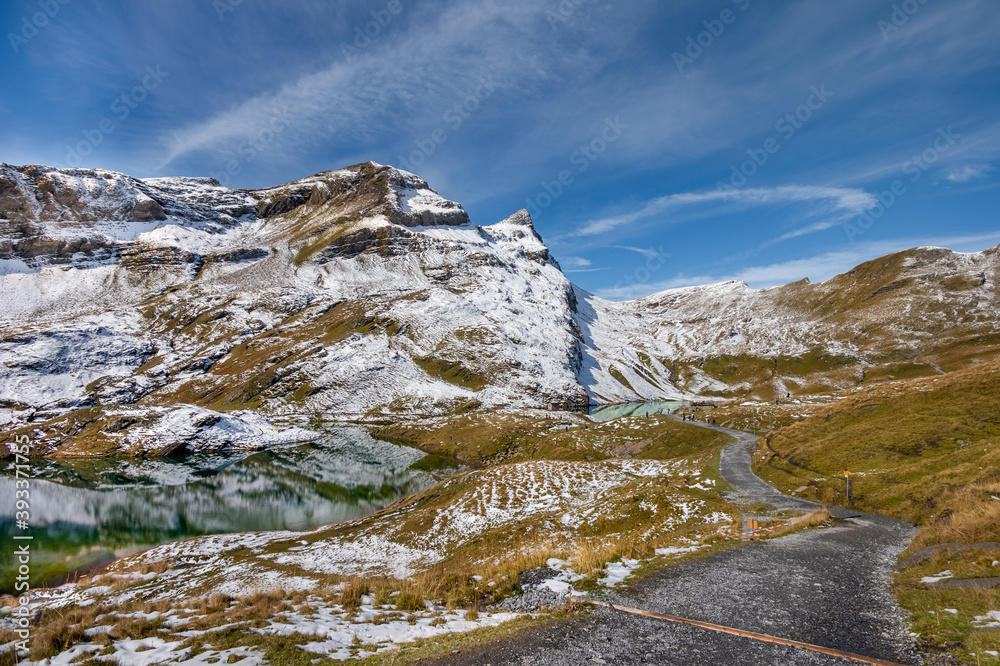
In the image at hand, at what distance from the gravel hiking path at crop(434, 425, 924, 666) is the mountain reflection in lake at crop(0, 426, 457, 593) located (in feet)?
156

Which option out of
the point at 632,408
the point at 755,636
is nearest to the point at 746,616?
the point at 755,636

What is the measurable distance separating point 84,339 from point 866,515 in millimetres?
236754

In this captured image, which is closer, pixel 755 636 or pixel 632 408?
pixel 755 636

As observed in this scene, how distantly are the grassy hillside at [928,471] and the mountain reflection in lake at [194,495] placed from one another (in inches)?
2037

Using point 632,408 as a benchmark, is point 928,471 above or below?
above

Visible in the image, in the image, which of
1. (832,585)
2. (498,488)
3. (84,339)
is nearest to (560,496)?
(498,488)

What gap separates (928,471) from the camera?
93.4 ft

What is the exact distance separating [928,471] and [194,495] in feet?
293

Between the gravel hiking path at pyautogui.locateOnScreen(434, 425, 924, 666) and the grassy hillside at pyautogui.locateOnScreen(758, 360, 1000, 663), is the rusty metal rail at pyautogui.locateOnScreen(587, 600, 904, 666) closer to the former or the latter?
the gravel hiking path at pyautogui.locateOnScreen(434, 425, 924, 666)

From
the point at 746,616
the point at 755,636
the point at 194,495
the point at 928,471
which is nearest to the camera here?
the point at 755,636

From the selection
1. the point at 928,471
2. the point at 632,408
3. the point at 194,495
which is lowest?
the point at 632,408

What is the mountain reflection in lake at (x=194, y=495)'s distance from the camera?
4830 cm

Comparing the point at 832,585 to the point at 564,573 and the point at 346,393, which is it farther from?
the point at 346,393

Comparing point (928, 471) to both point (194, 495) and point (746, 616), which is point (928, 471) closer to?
point (746, 616)
